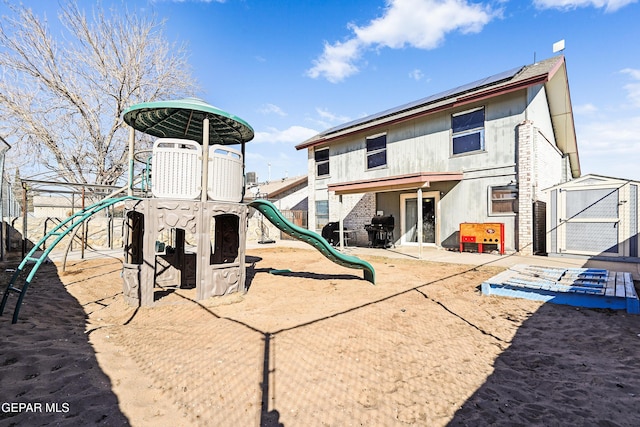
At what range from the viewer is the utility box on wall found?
10.6 meters

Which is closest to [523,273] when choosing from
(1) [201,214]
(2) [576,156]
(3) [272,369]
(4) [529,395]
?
(4) [529,395]

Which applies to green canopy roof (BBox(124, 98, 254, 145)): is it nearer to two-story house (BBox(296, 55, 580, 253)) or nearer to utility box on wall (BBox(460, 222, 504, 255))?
two-story house (BBox(296, 55, 580, 253))

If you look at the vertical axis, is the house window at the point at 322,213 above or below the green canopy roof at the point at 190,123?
below

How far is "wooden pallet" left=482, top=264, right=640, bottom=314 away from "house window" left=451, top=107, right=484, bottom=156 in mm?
6476

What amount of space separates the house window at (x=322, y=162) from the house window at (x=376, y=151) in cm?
294

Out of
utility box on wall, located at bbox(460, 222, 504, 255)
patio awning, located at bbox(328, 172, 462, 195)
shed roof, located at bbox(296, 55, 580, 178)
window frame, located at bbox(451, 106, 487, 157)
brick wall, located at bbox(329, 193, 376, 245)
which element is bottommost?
utility box on wall, located at bbox(460, 222, 504, 255)

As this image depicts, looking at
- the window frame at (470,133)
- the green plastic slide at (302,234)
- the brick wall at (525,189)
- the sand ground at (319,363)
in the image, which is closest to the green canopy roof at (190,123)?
the green plastic slide at (302,234)

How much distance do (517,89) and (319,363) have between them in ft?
37.8

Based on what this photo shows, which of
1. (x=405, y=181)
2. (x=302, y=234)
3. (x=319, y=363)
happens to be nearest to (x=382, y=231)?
(x=405, y=181)

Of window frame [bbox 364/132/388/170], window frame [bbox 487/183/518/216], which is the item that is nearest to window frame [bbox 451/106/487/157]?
window frame [bbox 487/183/518/216]

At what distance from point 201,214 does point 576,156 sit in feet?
67.4

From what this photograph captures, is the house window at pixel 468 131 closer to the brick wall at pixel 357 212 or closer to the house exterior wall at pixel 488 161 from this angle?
the house exterior wall at pixel 488 161

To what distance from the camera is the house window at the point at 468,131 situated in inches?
461

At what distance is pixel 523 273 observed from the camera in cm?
664
